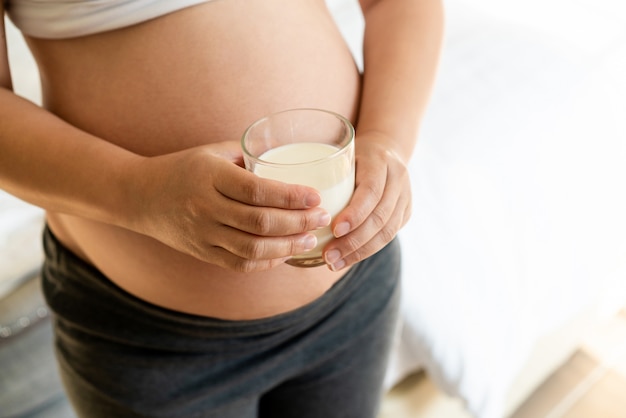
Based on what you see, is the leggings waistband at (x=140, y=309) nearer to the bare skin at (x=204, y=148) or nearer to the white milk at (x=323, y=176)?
the bare skin at (x=204, y=148)

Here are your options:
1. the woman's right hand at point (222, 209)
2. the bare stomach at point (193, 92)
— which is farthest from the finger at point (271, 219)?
the bare stomach at point (193, 92)

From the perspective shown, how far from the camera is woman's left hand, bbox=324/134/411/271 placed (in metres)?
0.57

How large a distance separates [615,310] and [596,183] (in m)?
0.47

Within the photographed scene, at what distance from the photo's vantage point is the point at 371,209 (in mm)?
577

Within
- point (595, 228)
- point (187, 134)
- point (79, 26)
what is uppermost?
point (79, 26)

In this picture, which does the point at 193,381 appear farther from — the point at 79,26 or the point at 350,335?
the point at 79,26

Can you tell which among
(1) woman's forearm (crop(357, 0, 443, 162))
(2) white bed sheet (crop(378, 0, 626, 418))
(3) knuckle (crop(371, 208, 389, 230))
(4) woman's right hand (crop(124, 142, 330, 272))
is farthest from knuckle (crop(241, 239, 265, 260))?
(2) white bed sheet (crop(378, 0, 626, 418))

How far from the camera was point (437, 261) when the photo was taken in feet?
3.97

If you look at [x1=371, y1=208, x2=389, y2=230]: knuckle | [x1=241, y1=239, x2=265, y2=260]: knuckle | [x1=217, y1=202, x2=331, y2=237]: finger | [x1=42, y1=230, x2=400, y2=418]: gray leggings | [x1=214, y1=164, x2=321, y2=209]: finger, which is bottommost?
[x1=42, y1=230, x2=400, y2=418]: gray leggings

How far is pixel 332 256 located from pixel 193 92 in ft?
0.74

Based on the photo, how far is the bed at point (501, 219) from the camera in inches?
47.4

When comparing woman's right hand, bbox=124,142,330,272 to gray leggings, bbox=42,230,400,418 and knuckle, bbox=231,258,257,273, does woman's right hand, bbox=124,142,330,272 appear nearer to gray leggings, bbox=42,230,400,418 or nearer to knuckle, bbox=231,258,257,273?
knuckle, bbox=231,258,257,273

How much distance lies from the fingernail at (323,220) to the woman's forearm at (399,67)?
18cm

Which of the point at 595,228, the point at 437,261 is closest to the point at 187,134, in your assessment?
the point at 437,261
